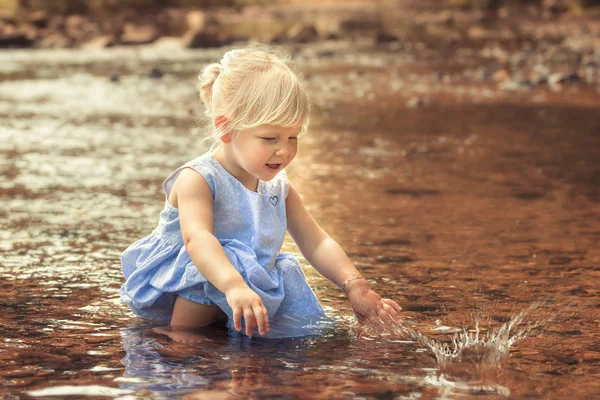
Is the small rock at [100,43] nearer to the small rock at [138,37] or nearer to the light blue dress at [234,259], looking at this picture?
the small rock at [138,37]

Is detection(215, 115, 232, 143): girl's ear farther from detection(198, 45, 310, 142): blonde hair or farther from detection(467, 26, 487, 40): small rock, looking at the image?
detection(467, 26, 487, 40): small rock

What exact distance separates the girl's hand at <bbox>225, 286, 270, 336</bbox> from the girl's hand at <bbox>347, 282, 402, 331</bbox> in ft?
1.35

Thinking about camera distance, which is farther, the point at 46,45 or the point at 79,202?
the point at 46,45

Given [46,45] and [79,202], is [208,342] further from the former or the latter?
[46,45]

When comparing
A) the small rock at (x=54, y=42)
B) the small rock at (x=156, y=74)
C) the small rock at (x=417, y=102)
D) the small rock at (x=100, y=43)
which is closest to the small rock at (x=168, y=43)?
the small rock at (x=100, y=43)

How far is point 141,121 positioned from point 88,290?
16.7ft

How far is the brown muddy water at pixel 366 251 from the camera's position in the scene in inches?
92.1

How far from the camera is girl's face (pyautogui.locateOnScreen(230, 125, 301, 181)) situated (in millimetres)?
2662

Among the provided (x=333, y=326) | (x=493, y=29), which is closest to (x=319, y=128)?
(x=333, y=326)

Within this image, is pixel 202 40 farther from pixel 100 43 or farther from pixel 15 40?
pixel 15 40

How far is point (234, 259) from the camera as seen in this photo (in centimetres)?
267

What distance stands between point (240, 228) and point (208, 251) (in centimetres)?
25

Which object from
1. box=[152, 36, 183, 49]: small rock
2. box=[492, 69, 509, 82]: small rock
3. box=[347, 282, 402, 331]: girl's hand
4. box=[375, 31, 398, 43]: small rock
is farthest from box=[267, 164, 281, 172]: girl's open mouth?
box=[375, 31, 398, 43]: small rock

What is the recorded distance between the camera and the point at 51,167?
19.1 feet
